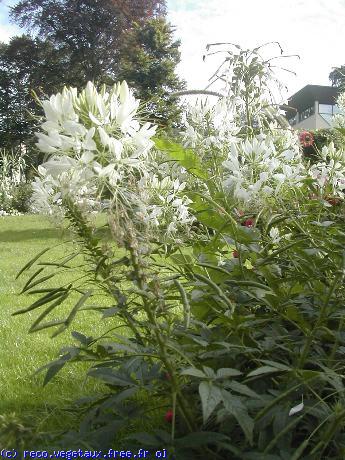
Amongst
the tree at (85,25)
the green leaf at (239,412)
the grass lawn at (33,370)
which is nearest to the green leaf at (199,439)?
the green leaf at (239,412)

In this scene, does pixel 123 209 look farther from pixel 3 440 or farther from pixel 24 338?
pixel 24 338

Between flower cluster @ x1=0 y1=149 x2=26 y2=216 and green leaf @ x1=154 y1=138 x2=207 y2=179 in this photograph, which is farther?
flower cluster @ x1=0 y1=149 x2=26 y2=216

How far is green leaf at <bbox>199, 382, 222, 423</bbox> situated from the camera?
1156 mm

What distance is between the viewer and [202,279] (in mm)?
1312

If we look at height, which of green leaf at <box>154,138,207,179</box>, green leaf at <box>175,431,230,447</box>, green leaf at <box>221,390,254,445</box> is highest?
green leaf at <box>154,138,207,179</box>

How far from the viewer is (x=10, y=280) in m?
5.92

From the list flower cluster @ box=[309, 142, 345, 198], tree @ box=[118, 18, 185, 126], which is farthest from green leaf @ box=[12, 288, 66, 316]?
tree @ box=[118, 18, 185, 126]

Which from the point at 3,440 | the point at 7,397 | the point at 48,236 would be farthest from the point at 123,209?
the point at 48,236

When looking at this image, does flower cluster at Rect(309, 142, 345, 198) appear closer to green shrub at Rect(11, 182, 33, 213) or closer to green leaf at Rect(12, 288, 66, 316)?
green leaf at Rect(12, 288, 66, 316)

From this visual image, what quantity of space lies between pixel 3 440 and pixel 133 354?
382 millimetres

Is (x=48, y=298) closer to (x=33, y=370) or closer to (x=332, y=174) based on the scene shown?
(x=332, y=174)

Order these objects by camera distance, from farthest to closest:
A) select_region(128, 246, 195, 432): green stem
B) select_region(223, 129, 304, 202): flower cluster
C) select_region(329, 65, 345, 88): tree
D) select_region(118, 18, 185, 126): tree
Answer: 1. select_region(118, 18, 185, 126): tree
2. select_region(329, 65, 345, 88): tree
3. select_region(223, 129, 304, 202): flower cluster
4. select_region(128, 246, 195, 432): green stem

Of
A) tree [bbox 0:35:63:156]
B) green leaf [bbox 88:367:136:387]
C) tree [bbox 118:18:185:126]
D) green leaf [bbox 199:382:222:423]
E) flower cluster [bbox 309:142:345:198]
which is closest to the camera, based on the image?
green leaf [bbox 199:382:222:423]

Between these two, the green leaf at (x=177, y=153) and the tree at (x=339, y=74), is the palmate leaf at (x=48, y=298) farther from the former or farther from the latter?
the tree at (x=339, y=74)
